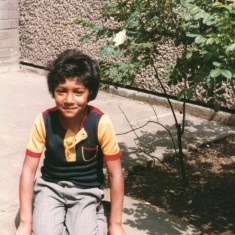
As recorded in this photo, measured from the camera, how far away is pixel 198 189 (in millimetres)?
3773

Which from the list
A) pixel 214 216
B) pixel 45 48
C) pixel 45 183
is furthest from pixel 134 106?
pixel 45 183

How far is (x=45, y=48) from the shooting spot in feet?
25.0

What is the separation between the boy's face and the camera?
8.69 ft

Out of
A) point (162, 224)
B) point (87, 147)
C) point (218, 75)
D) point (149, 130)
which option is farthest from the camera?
point (149, 130)

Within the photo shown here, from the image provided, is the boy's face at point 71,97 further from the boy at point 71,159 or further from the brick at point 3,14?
the brick at point 3,14

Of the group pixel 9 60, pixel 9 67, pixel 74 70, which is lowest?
pixel 9 67

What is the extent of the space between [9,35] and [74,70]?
17.9ft

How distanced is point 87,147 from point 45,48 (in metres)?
5.12

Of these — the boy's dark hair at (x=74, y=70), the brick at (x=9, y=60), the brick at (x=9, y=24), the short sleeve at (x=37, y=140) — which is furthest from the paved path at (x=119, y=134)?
the boy's dark hair at (x=74, y=70)

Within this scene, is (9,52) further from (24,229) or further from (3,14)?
(24,229)

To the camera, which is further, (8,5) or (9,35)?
(9,35)

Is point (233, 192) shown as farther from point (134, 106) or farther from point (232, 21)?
point (134, 106)

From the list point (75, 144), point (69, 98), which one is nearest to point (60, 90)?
point (69, 98)

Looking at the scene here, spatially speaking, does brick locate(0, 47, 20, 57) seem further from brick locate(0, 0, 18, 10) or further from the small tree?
the small tree
